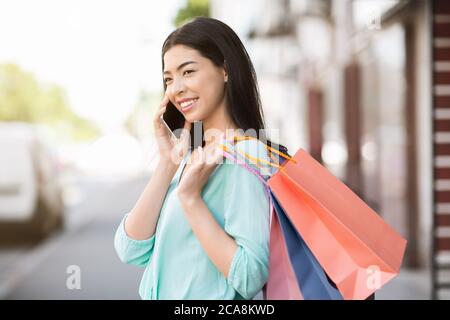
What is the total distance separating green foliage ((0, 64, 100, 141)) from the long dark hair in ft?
138

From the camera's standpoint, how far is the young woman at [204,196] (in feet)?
4.83

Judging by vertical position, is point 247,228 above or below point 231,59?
below

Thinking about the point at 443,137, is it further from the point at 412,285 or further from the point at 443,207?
the point at 412,285

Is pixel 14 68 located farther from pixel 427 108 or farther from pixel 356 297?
pixel 356 297

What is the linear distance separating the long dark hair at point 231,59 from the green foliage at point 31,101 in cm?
4199

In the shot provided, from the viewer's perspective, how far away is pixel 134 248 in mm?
1683

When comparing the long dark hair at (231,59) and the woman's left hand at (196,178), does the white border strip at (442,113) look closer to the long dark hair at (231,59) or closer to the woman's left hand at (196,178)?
the long dark hair at (231,59)

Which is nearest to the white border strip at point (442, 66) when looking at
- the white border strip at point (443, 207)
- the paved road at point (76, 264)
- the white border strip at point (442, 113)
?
the white border strip at point (442, 113)

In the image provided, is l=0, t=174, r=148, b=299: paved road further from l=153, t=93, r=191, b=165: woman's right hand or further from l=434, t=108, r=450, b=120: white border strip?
l=434, t=108, r=450, b=120: white border strip

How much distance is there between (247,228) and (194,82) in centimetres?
35

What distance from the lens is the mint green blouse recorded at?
147 centimetres

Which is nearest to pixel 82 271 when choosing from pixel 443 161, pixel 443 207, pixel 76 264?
pixel 76 264

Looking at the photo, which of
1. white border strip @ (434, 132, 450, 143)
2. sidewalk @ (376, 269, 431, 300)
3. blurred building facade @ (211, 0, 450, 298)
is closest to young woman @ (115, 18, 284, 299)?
blurred building facade @ (211, 0, 450, 298)
